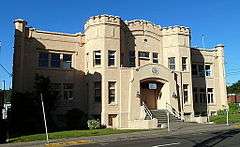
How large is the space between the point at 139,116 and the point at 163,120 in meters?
2.22

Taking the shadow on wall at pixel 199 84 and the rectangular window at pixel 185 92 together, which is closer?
the rectangular window at pixel 185 92

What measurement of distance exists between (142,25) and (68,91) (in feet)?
33.6

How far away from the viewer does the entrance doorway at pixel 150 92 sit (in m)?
36.3

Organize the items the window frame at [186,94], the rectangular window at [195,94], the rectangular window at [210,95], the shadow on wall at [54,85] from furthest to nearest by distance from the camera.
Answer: the rectangular window at [210,95]
the rectangular window at [195,94]
the window frame at [186,94]
the shadow on wall at [54,85]

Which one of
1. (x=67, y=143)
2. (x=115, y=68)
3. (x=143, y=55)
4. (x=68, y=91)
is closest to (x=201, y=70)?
(x=143, y=55)

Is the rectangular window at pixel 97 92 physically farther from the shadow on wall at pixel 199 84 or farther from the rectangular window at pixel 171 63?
the shadow on wall at pixel 199 84

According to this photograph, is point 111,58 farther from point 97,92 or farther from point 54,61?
point 54,61

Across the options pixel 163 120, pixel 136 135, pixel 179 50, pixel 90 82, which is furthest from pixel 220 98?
pixel 136 135

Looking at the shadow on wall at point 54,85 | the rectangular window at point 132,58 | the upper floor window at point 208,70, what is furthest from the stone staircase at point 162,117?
the upper floor window at point 208,70

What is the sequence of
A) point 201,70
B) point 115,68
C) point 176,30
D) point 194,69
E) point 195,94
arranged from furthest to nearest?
point 201,70 < point 194,69 < point 195,94 < point 176,30 < point 115,68

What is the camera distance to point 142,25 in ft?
126

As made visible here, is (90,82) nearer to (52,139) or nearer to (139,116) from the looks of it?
(139,116)

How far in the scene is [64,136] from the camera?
24.7m

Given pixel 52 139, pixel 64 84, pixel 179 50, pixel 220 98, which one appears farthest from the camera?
pixel 220 98
